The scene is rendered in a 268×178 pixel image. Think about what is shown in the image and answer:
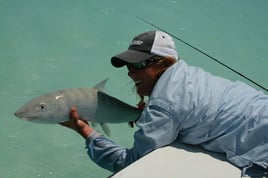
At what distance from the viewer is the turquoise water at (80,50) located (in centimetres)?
403

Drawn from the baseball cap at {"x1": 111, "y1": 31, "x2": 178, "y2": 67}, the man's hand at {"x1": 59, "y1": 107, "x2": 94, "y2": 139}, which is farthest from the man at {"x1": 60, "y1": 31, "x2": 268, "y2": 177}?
the man's hand at {"x1": 59, "y1": 107, "x2": 94, "y2": 139}


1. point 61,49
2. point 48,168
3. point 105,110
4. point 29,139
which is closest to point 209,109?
point 105,110

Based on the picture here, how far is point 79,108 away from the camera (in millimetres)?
2564

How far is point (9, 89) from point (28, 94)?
0.66 feet

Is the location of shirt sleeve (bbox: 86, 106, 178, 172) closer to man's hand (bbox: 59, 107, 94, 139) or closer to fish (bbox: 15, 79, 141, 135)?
man's hand (bbox: 59, 107, 94, 139)

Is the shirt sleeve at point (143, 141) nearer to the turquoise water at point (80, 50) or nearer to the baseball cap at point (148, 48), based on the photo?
the baseball cap at point (148, 48)

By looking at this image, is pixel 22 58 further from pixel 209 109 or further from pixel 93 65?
pixel 209 109

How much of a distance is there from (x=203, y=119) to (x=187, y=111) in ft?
0.29

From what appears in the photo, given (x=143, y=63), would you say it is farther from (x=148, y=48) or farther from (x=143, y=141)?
(x=143, y=141)

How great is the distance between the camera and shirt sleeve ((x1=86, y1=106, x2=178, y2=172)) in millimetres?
2133

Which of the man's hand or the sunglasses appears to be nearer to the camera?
the sunglasses

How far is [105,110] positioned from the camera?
8.78 feet

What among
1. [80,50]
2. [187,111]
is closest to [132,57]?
[187,111]

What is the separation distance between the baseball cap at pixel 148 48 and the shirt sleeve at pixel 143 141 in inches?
9.8
